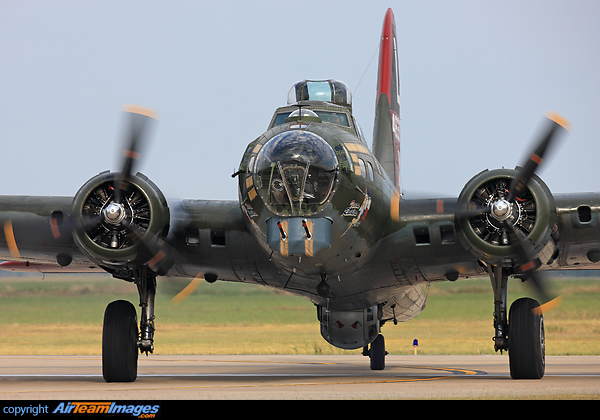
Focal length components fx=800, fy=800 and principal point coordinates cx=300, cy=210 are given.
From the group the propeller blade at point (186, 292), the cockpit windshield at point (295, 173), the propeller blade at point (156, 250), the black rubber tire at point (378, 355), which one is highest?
the cockpit windshield at point (295, 173)

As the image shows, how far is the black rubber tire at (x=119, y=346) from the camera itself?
14.9 metres

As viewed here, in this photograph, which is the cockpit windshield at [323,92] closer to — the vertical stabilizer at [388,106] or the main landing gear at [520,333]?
→ the vertical stabilizer at [388,106]

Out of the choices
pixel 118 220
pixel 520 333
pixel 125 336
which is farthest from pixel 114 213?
pixel 520 333

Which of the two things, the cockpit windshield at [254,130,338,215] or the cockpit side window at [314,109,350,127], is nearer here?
the cockpit windshield at [254,130,338,215]

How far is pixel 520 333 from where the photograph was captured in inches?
567

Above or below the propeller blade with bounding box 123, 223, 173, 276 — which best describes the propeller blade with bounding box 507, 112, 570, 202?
above

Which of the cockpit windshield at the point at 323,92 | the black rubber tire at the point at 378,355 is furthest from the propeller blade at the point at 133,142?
the black rubber tire at the point at 378,355

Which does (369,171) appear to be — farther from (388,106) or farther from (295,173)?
(388,106)

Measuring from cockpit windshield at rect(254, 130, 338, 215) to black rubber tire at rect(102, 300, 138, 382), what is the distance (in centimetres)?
443

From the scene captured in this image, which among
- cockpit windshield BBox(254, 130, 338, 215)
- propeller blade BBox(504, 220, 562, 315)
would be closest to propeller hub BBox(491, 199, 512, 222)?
propeller blade BBox(504, 220, 562, 315)

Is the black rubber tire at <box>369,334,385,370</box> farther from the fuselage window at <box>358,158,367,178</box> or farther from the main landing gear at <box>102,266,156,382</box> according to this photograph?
the fuselage window at <box>358,158,367,178</box>

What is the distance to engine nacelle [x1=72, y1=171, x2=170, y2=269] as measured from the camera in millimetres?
13930

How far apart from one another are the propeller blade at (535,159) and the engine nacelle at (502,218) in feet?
0.34
